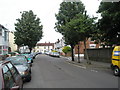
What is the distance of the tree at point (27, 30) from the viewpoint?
4481cm

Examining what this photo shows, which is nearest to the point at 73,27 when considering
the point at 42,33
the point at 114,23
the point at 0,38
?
the point at 114,23

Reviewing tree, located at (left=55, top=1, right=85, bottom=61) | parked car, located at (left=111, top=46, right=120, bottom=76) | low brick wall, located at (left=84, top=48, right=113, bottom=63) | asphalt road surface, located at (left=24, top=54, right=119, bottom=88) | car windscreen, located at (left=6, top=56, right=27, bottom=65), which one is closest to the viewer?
A: asphalt road surface, located at (left=24, top=54, right=119, bottom=88)

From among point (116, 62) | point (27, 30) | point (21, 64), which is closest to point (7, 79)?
point (21, 64)

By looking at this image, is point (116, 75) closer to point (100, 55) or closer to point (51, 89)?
point (51, 89)

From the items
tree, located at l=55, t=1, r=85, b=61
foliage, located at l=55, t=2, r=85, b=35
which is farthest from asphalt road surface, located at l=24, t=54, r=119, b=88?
foliage, located at l=55, t=2, r=85, b=35

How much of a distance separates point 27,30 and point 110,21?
31.1 metres

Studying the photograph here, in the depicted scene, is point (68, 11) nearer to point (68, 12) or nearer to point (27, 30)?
point (68, 12)

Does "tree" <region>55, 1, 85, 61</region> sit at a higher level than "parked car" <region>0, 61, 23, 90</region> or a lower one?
higher

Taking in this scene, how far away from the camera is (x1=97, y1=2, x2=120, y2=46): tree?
15227mm

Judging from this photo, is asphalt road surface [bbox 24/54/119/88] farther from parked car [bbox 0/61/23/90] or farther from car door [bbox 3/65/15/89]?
car door [bbox 3/65/15/89]

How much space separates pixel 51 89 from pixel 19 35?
38940mm

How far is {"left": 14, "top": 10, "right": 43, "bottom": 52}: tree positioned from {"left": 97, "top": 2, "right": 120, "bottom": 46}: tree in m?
27.0

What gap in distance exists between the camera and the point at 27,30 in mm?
44969

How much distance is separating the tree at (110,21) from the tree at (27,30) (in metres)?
27.0
